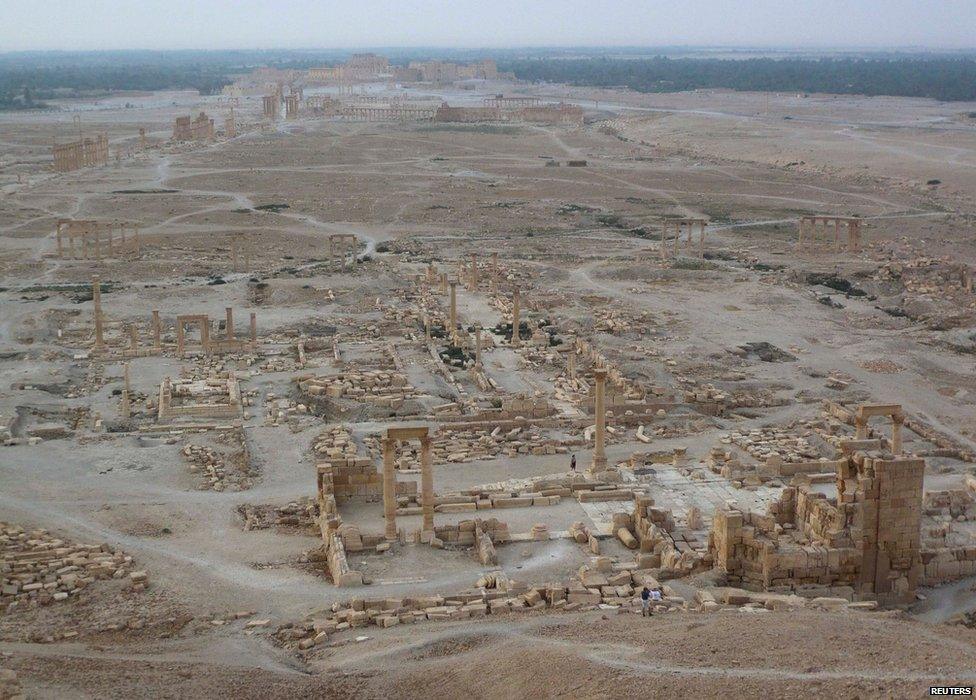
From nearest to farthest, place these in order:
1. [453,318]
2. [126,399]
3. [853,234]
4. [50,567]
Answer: [50,567] < [126,399] < [453,318] < [853,234]

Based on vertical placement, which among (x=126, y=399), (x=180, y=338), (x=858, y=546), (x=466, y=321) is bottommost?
(x=466, y=321)

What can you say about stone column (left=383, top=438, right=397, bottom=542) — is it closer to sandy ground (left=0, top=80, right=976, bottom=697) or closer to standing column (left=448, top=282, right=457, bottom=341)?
sandy ground (left=0, top=80, right=976, bottom=697)

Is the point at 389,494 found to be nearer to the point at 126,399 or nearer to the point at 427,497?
the point at 427,497

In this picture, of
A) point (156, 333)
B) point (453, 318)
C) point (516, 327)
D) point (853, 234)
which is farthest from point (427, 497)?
point (853, 234)

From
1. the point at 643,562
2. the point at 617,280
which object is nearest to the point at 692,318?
the point at 617,280

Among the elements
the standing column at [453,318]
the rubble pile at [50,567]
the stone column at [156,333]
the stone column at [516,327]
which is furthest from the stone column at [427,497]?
the stone column at [156,333]

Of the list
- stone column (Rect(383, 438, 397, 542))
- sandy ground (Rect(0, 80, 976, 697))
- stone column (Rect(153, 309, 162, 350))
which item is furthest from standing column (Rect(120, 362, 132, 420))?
stone column (Rect(383, 438, 397, 542))

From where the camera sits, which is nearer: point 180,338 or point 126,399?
point 126,399

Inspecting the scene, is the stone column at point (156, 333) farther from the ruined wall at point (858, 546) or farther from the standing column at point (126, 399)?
the ruined wall at point (858, 546)
